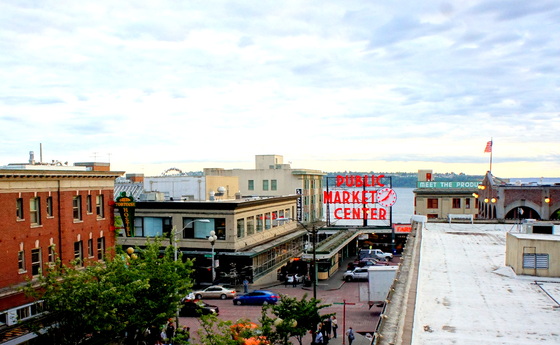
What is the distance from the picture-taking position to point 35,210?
30.0m

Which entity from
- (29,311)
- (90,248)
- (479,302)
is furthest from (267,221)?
(479,302)

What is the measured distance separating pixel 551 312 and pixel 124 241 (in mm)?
46413

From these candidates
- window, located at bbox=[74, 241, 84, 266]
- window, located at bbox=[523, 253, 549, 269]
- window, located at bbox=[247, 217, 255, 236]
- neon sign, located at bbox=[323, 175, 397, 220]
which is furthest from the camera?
neon sign, located at bbox=[323, 175, 397, 220]

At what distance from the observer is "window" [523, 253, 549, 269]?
970 inches

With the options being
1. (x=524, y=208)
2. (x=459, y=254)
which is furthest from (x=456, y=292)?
(x=524, y=208)

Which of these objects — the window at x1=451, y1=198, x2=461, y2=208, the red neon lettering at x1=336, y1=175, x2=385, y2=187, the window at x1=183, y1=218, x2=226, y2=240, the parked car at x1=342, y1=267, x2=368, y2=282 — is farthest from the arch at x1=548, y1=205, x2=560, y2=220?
the window at x1=183, y1=218, x2=226, y2=240

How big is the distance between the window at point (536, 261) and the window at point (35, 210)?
26554 millimetres

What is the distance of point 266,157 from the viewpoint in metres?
102

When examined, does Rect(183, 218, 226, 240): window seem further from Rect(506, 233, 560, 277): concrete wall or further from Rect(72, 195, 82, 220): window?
Rect(506, 233, 560, 277): concrete wall

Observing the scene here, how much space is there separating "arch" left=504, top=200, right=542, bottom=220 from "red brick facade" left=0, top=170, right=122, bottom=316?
176 feet

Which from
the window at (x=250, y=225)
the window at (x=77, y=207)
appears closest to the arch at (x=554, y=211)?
the window at (x=250, y=225)

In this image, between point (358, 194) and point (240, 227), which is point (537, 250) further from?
point (358, 194)

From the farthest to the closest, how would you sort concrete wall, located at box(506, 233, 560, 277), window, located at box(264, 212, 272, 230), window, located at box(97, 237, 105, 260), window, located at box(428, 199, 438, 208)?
window, located at box(428, 199, 438, 208)
window, located at box(264, 212, 272, 230)
window, located at box(97, 237, 105, 260)
concrete wall, located at box(506, 233, 560, 277)

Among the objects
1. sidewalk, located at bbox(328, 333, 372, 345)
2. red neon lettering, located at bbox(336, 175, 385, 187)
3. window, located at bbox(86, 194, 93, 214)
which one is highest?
window, located at bbox(86, 194, 93, 214)
